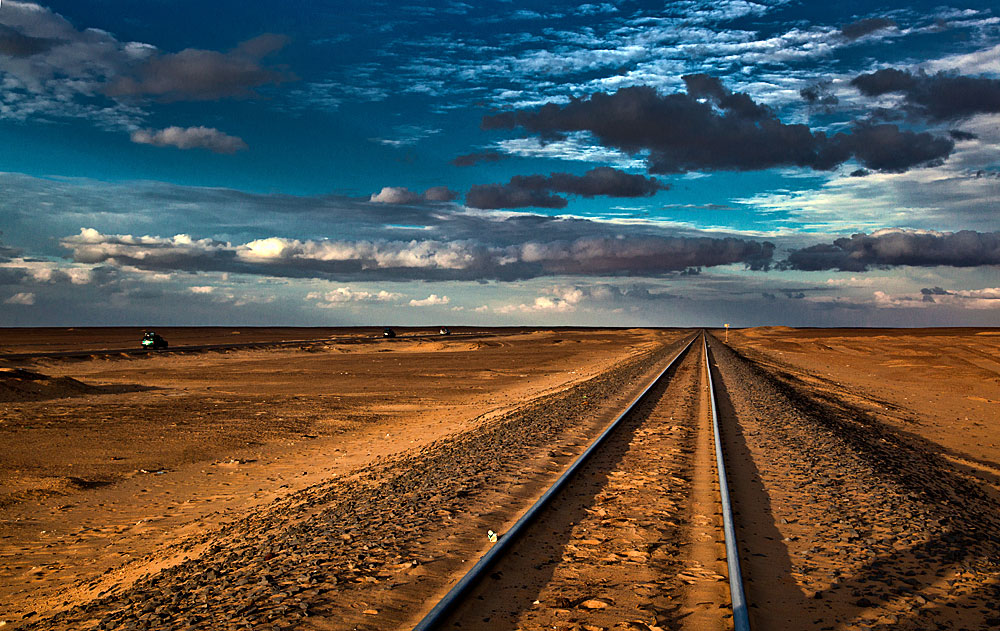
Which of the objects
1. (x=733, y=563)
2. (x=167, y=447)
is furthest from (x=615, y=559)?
(x=167, y=447)

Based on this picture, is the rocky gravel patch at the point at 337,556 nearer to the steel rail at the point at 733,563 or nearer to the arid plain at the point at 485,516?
the arid plain at the point at 485,516

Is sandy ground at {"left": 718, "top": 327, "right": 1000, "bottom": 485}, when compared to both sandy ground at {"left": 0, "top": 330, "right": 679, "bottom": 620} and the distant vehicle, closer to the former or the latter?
sandy ground at {"left": 0, "top": 330, "right": 679, "bottom": 620}

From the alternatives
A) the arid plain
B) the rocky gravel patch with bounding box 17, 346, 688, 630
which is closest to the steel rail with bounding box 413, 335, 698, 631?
the arid plain

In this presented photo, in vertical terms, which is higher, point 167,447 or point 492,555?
point 492,555

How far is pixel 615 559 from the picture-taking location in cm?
618

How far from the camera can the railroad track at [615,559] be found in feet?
16.4

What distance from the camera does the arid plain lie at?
530 centimetres

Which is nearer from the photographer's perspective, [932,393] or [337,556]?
[337,556]

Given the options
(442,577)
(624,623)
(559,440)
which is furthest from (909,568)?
(559,440)

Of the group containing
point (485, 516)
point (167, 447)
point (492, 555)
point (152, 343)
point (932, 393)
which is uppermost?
point (152, 343)

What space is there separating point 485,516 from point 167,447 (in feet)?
33.4

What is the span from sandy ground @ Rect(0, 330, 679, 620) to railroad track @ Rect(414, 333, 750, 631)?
12.8ft

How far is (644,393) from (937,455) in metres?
9.05

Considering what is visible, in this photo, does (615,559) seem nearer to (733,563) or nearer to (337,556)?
(733,563)
